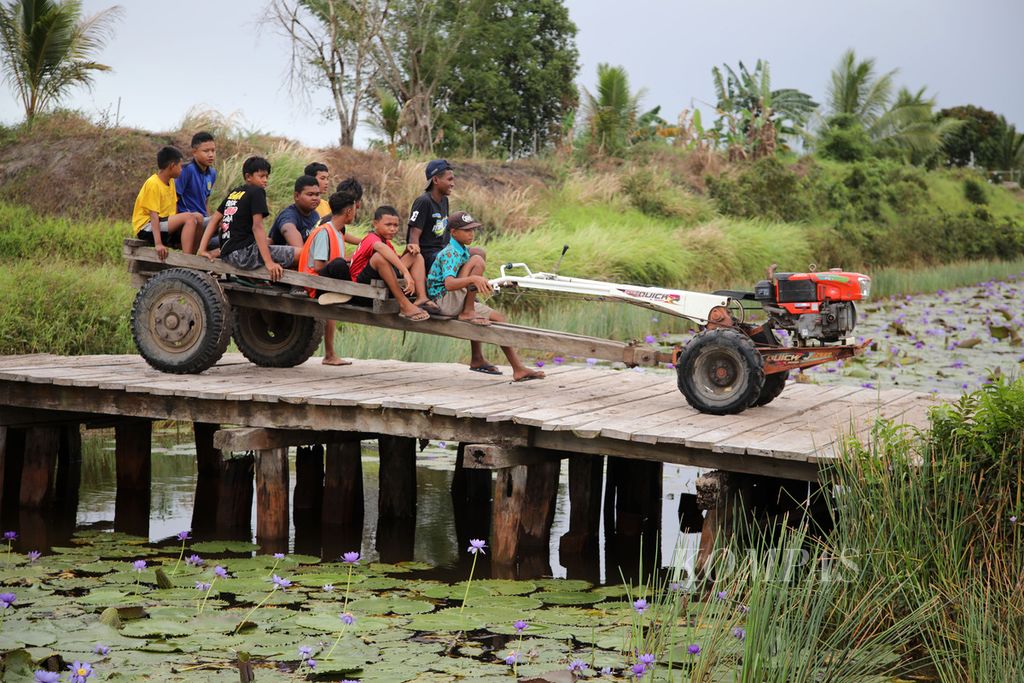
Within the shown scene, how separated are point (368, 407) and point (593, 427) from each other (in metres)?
1.51

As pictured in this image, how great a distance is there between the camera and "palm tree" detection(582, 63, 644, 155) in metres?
29.7

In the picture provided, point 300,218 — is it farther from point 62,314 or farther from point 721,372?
point 62,314

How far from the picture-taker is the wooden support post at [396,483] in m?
9.17

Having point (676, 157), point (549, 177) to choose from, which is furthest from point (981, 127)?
point (549, 177)

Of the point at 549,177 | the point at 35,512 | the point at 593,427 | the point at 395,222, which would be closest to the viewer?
the point at 593,427

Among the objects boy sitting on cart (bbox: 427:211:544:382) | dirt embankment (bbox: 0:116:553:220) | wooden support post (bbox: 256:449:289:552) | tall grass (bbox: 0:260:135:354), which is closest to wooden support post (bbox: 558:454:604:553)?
boy sitting on cart (bbox: 427:211:544:382)

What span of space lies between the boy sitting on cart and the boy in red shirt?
99 mm

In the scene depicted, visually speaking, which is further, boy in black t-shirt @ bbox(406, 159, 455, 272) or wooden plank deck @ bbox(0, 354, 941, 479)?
boy in black t-shirt @ bbox(406, 159, 455, 272)

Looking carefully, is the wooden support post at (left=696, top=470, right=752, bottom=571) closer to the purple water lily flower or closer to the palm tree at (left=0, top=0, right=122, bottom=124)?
the purple water lily flower

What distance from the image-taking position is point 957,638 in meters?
5.34

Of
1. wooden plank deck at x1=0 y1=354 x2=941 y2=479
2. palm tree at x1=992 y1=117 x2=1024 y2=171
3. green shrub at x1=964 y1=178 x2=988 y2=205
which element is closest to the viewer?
wooden plank deck at x1=0 y1=354 x2=941 y2=479

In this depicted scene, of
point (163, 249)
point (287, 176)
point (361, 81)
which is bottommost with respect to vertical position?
point (163, 249)

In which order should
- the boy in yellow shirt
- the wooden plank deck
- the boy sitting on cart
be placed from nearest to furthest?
the wooden plank deck, the boy sitting on cart, the boy in yellow shirt

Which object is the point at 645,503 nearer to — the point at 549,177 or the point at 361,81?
the point at 549,177
